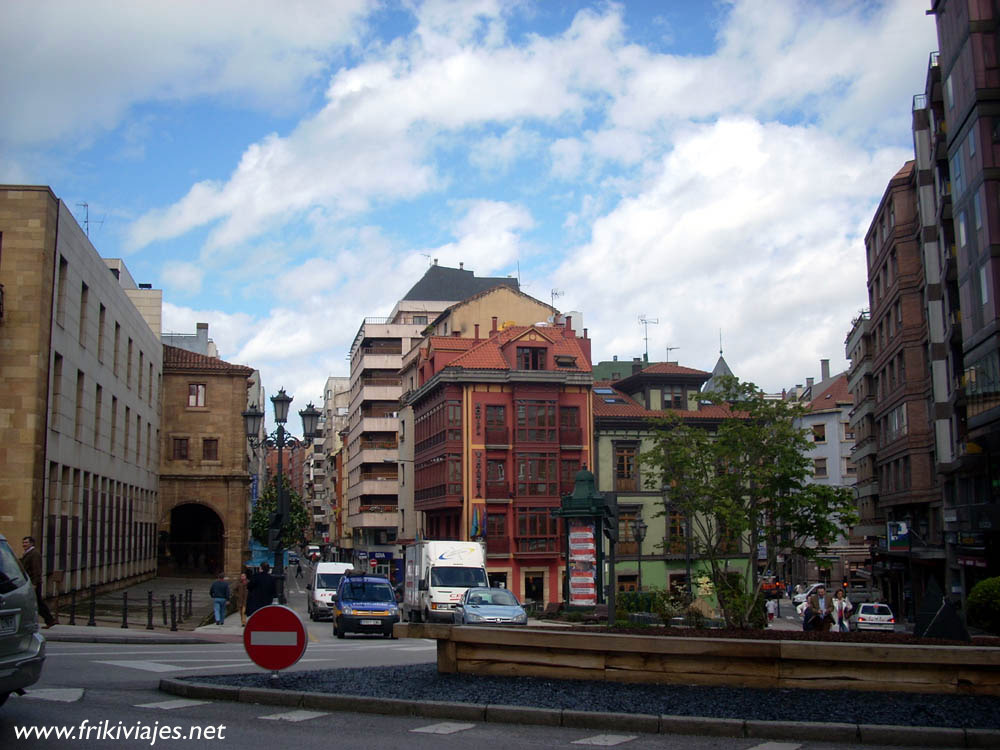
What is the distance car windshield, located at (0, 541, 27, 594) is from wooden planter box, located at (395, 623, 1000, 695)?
4.31m

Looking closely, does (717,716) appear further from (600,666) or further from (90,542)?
(90,542)

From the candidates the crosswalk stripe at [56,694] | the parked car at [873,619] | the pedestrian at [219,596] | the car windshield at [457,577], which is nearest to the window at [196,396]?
the car windshield at [457,577]

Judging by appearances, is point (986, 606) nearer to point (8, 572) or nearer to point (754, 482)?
point (754, 482)

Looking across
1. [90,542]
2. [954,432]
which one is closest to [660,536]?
[954,432]

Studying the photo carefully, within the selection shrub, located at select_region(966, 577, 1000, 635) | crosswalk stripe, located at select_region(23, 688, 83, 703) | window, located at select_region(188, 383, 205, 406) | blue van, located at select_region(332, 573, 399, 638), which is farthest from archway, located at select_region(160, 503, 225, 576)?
crosswalk stripe, located at select_region(23, 688, 83, 703)

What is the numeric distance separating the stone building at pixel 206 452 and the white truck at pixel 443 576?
86.9ft

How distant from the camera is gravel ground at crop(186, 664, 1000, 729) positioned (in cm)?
930

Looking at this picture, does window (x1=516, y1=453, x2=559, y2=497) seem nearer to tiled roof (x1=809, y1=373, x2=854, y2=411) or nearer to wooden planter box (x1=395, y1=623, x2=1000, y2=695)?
tiled roof (x1=809, y1=373, x2=854, y2=411)

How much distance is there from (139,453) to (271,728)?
4370cm

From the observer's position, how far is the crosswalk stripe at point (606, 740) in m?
8.75

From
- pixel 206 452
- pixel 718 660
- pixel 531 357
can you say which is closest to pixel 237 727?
pixel 718 660

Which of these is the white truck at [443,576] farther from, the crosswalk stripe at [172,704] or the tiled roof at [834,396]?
the tiled roof at [834,396]

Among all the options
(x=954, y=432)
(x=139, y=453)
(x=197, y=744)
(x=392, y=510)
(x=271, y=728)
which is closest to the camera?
(x=197, y=744)

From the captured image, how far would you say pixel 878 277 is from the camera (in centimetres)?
6103
